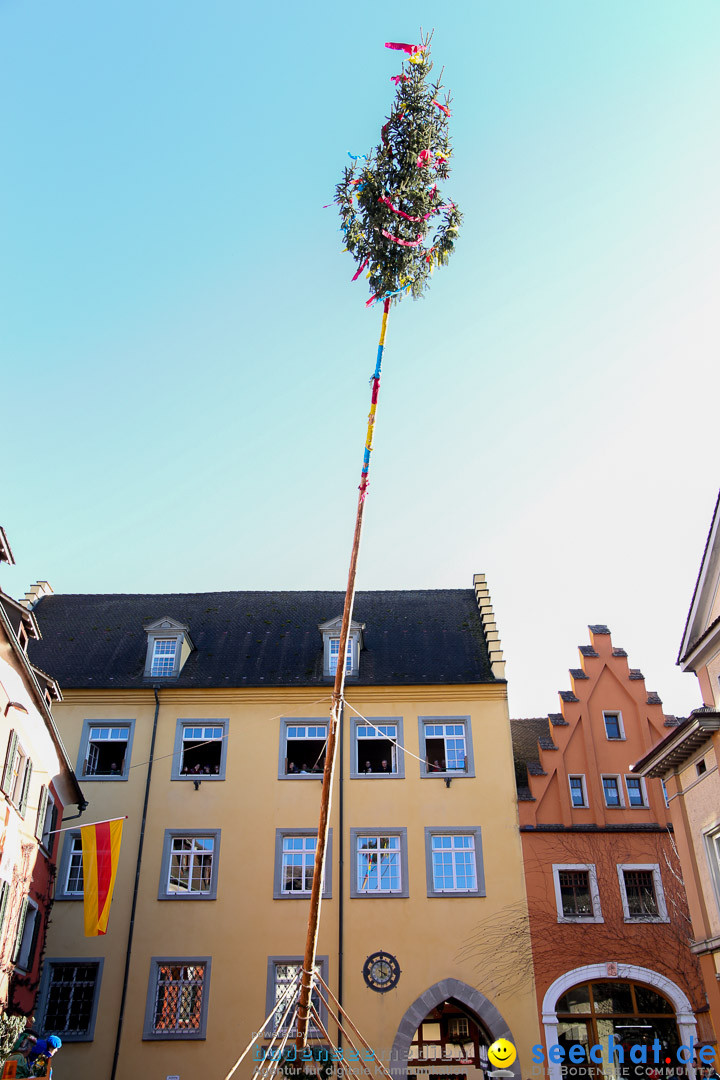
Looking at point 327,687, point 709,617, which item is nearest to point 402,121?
point 709,617

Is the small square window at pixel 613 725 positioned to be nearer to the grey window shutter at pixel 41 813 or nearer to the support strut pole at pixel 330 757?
the support strut pole at pixel 330 757

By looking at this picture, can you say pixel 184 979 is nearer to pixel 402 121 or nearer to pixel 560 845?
pixel 560 845

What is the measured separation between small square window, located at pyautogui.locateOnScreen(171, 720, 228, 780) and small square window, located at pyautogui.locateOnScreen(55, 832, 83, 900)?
358 centimetres

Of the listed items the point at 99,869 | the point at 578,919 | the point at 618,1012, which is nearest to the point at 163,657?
the point at 99,869

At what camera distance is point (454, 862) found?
86.9 ft

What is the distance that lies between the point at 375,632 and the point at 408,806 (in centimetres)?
667

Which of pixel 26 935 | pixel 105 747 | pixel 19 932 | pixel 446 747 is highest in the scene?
pixel 105 747

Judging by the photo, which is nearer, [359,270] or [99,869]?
[359,270]

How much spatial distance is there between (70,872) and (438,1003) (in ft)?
35.6

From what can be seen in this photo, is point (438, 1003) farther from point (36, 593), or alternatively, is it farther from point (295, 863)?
point (36, 593)

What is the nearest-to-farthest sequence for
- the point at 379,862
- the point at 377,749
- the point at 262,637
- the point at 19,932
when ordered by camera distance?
the point at 19,932 < the point at 379,862 < the point at 377,749 < the point at 262,637

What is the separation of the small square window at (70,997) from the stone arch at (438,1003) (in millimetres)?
8050

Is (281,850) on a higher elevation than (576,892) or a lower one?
higher

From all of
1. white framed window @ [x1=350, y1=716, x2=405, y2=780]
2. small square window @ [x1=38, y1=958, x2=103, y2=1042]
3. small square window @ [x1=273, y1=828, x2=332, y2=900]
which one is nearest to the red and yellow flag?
small square window @ [x1=38, y1=958, x2=103, y2=1042]
